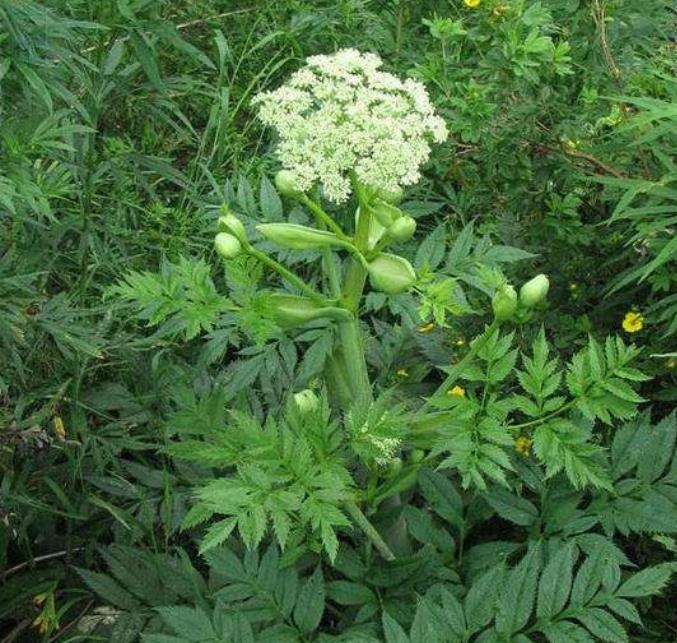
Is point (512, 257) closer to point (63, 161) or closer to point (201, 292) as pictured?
point (201, 292)

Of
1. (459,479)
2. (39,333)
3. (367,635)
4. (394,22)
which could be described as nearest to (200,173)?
(394,22)

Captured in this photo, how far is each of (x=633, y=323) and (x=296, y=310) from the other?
83 centimetres

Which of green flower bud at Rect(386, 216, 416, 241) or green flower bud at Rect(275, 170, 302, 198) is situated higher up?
green flower bud at Rect(275, 170, 302, 198)

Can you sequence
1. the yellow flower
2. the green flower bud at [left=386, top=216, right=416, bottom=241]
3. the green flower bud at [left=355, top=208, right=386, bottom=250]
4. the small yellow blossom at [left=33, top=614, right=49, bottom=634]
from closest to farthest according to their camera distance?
the green flower bud at [left=386, top=216, right=416, bottom=241], the green flower bud at [left=355, top=208, right=386, bottom=250], the small yellow blossom at [left=33, top=614, right=49, bottom=634], the yellow flower

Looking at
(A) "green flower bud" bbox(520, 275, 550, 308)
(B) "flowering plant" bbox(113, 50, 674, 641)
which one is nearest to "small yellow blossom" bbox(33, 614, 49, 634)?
(B) "flowering plant" bbox(113, 50, 674, 641)

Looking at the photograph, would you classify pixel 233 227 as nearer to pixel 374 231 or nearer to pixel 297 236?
pixel 297 236

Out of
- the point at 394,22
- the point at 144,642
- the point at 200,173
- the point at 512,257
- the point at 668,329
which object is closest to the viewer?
the point at 144,642

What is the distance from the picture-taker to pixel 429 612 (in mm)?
1795

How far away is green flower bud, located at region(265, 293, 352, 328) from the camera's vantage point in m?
1.92

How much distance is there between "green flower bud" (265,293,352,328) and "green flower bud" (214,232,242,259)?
10 cm

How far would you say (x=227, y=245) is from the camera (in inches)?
72.2

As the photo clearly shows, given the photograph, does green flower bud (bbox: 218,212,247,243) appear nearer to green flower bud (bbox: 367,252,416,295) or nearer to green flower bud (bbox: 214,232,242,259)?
green flower bud (bbox: 214,232,242,259)

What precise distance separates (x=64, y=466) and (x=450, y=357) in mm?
889

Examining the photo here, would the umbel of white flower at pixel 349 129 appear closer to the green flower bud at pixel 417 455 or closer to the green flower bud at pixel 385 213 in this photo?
the green flower bud at pixel 385 213
